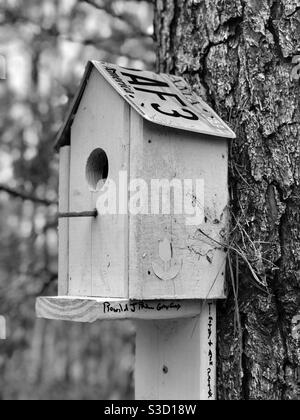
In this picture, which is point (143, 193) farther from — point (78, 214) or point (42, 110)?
point (42, 110)

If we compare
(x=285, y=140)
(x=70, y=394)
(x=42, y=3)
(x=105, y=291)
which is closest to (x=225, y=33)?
(x=285, y=140)

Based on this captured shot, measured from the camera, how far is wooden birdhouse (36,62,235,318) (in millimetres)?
2037

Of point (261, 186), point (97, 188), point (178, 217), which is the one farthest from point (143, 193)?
point (261, 186)

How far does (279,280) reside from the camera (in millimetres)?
2139

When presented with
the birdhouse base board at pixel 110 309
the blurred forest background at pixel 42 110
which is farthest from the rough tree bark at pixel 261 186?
the blurred forest background at pixel 42 110

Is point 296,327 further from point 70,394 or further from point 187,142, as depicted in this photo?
point 70,394

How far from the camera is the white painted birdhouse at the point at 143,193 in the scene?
6.68 ft

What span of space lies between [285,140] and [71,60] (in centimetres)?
244

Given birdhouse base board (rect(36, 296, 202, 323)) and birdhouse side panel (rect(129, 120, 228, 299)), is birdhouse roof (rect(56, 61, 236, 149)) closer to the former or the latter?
birdhouse side panel (rect(129, 120, 228, 299))

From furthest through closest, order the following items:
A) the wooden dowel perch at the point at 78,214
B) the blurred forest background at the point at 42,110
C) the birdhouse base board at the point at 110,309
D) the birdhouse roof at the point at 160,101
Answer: the blurred forest background at the point at 42,110, the wooden dowel perch at the point at 78,214, the birdhouse roof at the point at 160,101, the birdhouse base board at the point at 110,309

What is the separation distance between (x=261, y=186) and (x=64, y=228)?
65 centimetres

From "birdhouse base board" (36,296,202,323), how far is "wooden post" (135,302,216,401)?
7 cm

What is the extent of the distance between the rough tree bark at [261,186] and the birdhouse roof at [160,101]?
0.26 feet

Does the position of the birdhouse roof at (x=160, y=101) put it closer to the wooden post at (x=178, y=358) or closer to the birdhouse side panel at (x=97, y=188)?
the birdhouse side panel at (x=97, y=188)
